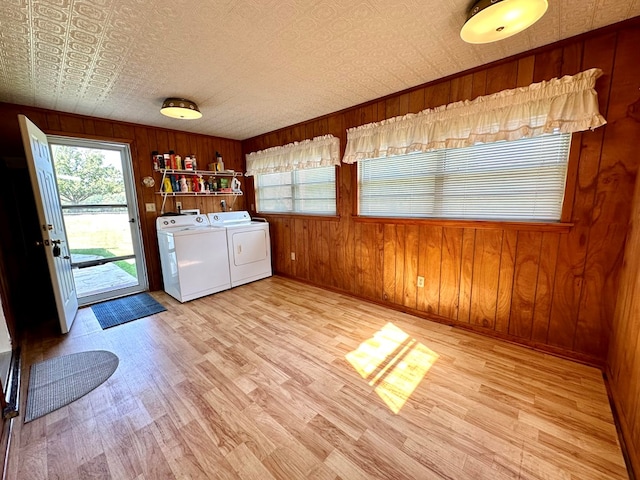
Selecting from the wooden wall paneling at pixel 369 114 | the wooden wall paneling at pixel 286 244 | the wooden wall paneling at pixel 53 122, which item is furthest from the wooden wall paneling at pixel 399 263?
the wooden wall paneling at pixel 53 122

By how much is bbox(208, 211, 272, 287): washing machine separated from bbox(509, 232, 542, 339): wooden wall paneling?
3.12 m

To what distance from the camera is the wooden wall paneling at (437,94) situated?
7.42ft

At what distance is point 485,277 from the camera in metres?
2.26

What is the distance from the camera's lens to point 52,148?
2939 mm

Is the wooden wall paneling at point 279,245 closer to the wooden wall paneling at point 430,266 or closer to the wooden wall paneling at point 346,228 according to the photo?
the wooden wall paneling at point 346,228

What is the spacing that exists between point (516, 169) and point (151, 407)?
308 centimetres

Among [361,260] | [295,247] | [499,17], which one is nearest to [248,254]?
[295,247]

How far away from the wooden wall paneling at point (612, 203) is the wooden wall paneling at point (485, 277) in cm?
53

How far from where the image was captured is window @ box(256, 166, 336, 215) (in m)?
3.39

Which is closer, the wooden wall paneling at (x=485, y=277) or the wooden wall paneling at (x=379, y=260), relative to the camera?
the wooden wall paneling at (x=485, y=277)

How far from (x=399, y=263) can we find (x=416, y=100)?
5.27 ft

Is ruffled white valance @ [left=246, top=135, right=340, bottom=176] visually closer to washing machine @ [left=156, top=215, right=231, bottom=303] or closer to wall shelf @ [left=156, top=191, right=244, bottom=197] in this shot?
wall shelf @ [left=156, top=191, right=244, bottom=197]

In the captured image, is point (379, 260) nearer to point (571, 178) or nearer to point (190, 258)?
point (571, 178)

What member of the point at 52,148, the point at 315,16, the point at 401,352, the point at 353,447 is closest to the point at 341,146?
the point at 315,16
